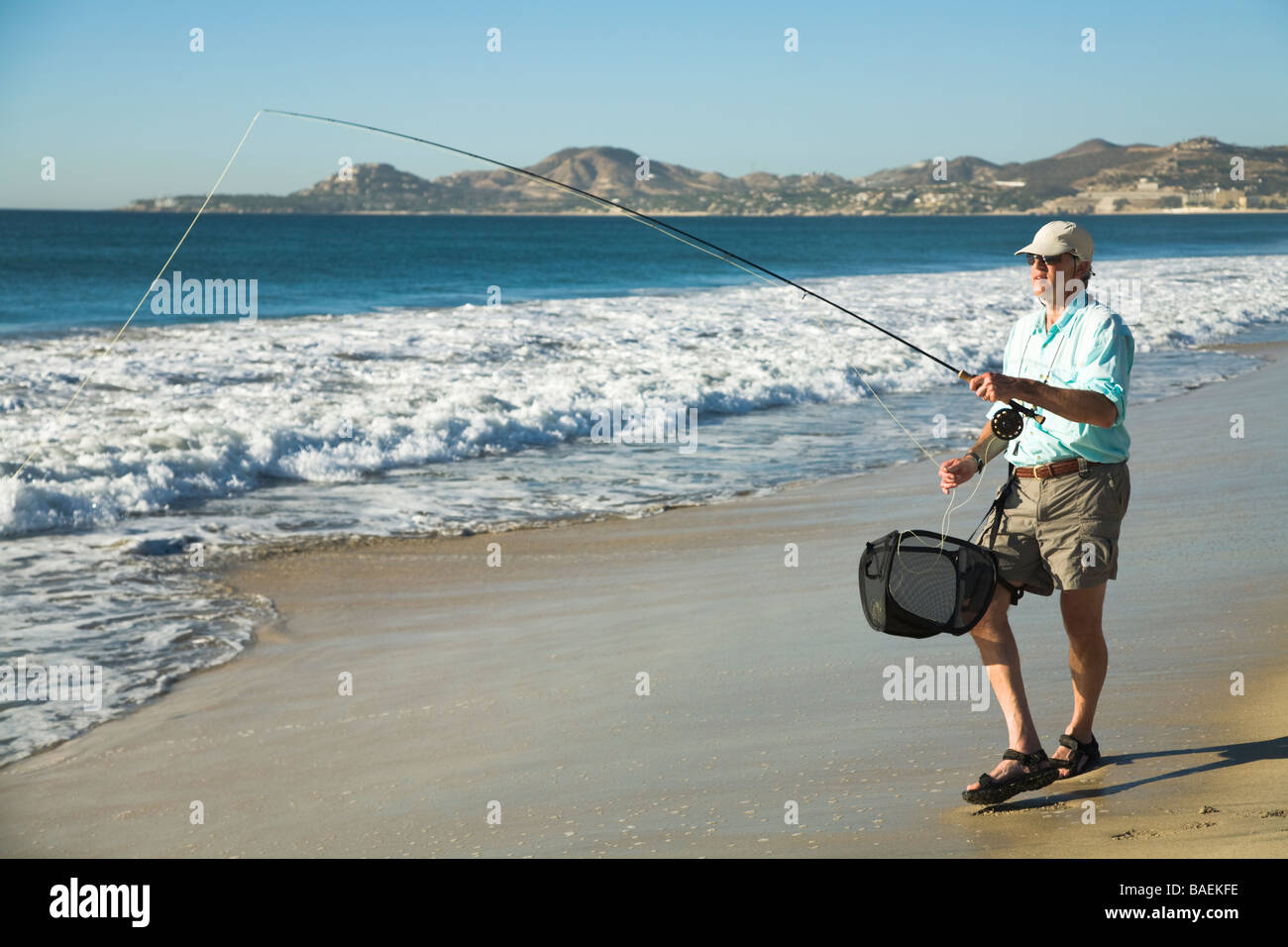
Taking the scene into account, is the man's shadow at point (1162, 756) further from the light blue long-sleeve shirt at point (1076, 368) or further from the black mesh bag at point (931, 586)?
the light blue long-sleeve shirt at point (1076, 368)

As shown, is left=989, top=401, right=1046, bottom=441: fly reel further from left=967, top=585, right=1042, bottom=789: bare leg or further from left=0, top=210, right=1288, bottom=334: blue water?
left=0, top=210, right=1288, bottom=334: blue water

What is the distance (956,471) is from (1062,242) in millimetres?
695

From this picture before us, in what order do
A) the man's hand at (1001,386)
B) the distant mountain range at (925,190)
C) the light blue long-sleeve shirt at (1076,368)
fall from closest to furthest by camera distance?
1. the man's hand at (1001,386)
2. the light blue long-sleeve shirt at (1076,368)
3. the distant mountain range at (925,190)

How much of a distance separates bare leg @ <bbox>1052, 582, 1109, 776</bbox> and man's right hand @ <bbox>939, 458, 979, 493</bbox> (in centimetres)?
43

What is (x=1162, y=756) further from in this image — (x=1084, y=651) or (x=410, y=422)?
(x=410, y=422)

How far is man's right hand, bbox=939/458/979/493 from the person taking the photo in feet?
10.8

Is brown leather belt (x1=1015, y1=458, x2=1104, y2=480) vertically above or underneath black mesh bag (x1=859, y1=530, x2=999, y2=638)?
above

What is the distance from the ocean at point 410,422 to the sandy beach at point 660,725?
579mm

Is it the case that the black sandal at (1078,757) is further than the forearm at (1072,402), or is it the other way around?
the black sandal at (1078,757)

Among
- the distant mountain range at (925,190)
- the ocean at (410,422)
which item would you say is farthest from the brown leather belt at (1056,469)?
the distant mountain range at (925,190)

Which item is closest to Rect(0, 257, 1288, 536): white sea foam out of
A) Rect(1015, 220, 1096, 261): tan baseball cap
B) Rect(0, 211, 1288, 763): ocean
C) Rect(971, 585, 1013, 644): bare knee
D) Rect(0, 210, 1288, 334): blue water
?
Rect(0, 211, 1288, 763): ocean

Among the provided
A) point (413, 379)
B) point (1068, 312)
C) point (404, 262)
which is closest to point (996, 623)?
point (1068, 312)

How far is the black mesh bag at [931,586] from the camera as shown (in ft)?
10.3

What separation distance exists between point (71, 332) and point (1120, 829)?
20.9 m
